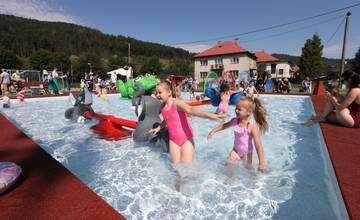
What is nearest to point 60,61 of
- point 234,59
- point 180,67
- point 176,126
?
point 180,67

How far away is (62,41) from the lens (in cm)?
10250

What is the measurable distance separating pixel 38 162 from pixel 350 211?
10.7 feet

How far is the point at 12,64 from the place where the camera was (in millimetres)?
63844

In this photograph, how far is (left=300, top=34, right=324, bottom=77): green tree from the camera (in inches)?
1858

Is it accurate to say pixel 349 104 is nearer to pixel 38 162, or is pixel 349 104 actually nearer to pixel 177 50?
pixel 38 162

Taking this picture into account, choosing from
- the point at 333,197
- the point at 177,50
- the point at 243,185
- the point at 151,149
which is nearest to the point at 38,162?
the point at 151,149

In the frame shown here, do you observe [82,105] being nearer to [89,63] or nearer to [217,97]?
[217,97]

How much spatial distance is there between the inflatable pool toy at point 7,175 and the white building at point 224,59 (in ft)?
150

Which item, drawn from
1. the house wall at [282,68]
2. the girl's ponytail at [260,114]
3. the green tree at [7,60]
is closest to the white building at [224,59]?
the house wall at [282,68]

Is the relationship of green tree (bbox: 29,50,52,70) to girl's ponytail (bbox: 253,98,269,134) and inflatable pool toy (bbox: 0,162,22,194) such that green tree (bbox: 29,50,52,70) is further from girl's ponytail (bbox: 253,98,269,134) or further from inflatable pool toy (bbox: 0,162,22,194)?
girl's ponytail (bbox: 253,98,269,134)

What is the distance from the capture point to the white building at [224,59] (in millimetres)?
48312

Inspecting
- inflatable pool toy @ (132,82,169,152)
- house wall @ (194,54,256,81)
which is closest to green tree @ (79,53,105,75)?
house wall @ (194,54,256,81)

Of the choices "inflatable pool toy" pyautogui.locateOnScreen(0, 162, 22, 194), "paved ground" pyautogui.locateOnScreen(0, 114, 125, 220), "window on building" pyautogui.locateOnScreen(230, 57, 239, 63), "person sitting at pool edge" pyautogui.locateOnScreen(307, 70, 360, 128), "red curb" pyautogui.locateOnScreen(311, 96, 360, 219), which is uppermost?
"window on building" pyautogui.locateOnScreen(230, 57, 239, 63)

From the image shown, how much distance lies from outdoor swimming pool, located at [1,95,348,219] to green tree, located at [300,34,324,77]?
48.1m
